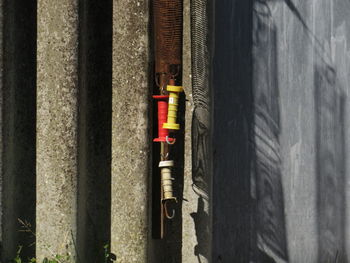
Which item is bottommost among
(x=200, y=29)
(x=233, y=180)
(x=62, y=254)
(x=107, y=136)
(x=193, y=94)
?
(x=62, y=254)

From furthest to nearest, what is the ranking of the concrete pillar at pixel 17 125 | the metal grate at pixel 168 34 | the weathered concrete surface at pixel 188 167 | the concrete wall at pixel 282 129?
the concrete wall at pixel 282 129 → the concrete pillar at pixel 17 125 → the weathered concrete surface at pixel 188 167 → the metal grate at pixel 168 34

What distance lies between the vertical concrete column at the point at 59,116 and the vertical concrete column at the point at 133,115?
12.2 inches

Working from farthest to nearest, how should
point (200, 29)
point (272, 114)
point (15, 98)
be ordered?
point (272, 114), point (15, 98), point (200, 29)

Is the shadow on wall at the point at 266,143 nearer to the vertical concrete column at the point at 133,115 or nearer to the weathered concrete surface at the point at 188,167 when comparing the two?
the weathered concrete surface at the point at 188,167

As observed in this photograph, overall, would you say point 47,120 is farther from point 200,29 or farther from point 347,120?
point 347,120

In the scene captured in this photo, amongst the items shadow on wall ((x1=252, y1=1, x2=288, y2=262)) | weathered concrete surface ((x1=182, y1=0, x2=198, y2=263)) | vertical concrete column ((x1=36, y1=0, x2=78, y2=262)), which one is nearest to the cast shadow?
vertical concrete column ((x1=36, y1=0, x2=78, y2=262))

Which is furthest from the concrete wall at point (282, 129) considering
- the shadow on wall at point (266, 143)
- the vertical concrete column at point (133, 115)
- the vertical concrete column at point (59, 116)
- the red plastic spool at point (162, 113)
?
the vertical concrete column at point (59, 116)

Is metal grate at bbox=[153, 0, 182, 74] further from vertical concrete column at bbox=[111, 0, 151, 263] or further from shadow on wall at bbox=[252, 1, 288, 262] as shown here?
shadow on wall at bbox=[252, 1, 288, 262]

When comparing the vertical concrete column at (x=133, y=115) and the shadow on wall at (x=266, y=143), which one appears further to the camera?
the shadow on wall at (x=266, y=143)

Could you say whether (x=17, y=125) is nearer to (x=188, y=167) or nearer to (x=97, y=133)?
(x=97, y=133)

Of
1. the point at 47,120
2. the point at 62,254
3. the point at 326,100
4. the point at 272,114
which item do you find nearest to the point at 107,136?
the point at 47,120

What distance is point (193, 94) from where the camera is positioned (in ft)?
14.2

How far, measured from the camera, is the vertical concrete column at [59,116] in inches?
169

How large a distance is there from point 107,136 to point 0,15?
1096 mm
